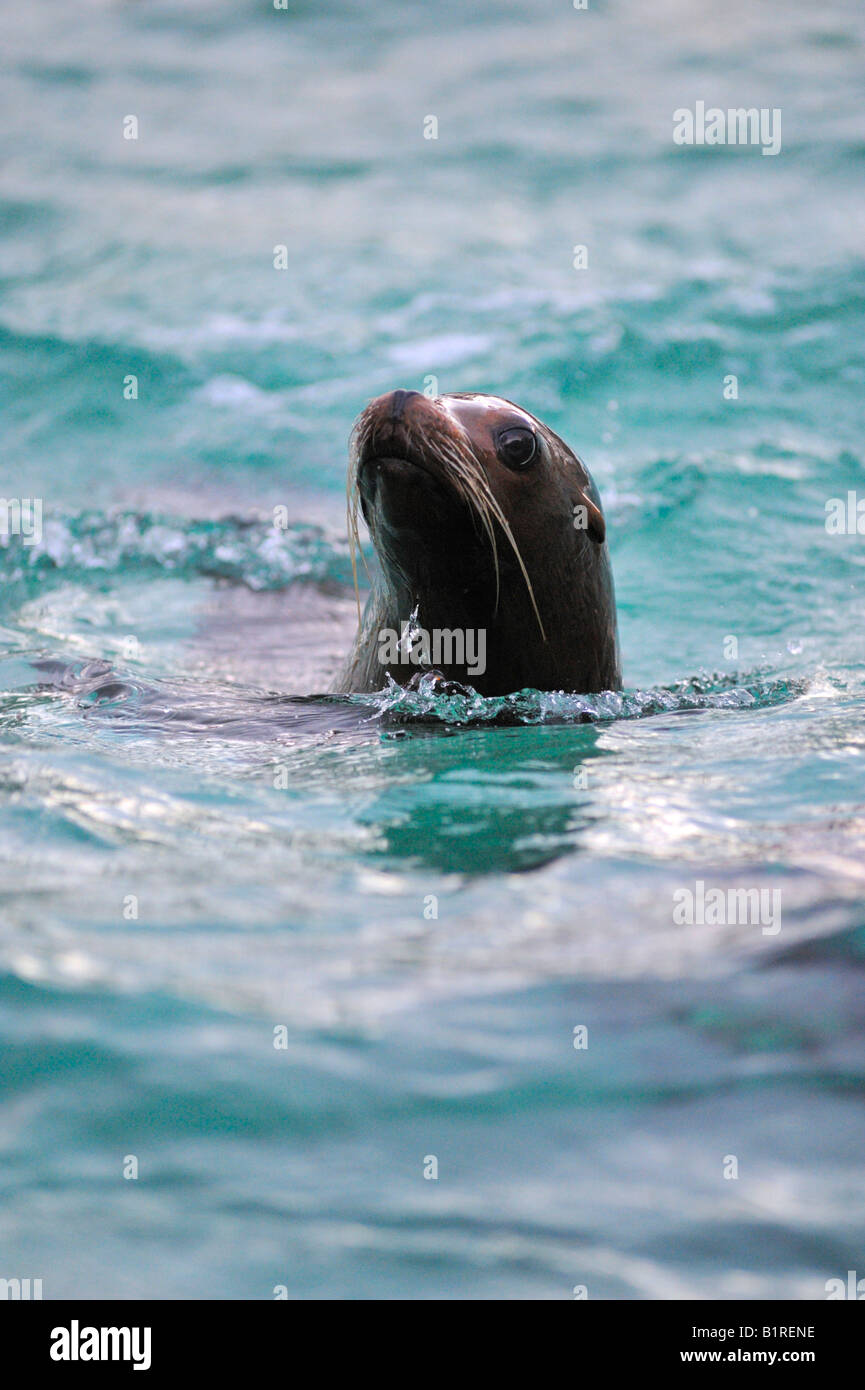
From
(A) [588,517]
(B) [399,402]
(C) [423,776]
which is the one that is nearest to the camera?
(C) [423,776]

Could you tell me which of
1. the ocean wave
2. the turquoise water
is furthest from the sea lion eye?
the ocean wave

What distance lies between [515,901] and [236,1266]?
1085 millimetres

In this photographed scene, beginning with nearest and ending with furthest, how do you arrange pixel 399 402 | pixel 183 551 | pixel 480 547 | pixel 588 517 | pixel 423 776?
pixel 423 776 < pixel 399 402 < pixel 480 547 < pixel 588 517 < pixel 183 551

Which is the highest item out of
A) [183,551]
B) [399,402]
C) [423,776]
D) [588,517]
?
[183,551]

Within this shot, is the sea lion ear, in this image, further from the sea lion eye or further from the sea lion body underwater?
the sea lion eye

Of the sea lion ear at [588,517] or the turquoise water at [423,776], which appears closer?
the turquoise water at [423,776]

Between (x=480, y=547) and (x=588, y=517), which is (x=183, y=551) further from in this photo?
(x=480, y=547)

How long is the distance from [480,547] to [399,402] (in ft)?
1.95

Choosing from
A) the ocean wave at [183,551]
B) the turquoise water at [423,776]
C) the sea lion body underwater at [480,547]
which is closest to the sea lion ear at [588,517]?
the sea lion body underwater at [480,547]

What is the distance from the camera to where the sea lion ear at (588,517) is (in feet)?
15.4

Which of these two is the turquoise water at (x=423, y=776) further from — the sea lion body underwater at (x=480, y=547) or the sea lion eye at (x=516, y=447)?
the sea lion eye at (x=516, y=447)

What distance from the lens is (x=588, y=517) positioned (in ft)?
15.5

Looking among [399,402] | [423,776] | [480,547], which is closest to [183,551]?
[480,547]

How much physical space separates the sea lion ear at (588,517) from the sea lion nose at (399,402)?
2.85 feet
